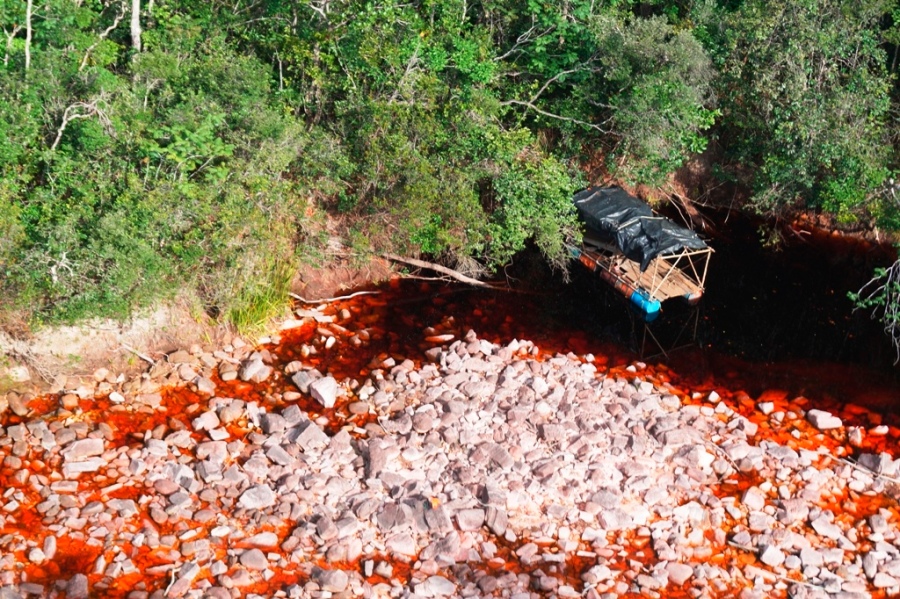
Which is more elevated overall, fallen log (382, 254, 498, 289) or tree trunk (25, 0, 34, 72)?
tree trunk (25, 0, 34, 72)

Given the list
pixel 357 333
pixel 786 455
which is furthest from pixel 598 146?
pixel 786 455

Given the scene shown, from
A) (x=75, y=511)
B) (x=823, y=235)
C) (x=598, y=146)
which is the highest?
(x=598, y=146)

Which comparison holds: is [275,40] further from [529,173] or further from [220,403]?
[220,403]

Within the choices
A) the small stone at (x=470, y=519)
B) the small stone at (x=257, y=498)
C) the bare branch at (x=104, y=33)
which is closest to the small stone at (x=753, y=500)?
the small stone at (x=470, y=519)

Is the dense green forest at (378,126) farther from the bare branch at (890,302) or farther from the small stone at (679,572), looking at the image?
the small stone at (679,572)

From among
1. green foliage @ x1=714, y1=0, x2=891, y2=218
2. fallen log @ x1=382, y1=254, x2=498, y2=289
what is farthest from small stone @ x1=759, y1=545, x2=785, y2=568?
green foliage @ x1=714, y1=0, x2=891, y2=218

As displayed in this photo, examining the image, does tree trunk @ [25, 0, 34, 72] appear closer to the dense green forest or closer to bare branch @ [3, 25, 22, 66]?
the dense green forest
